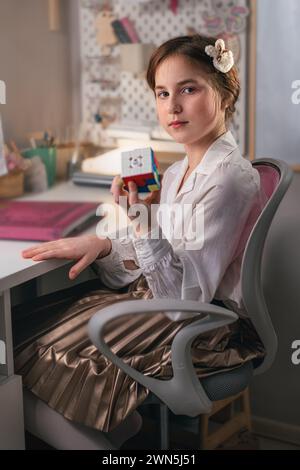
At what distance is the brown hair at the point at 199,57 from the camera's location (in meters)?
1.38

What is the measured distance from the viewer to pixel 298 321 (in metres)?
1.84

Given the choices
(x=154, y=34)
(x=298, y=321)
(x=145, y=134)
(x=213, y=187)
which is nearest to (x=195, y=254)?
(x=213, y=187)

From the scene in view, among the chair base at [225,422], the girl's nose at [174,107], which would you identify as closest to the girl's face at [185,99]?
the girl's nose at [174,107]

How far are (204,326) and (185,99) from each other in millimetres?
446

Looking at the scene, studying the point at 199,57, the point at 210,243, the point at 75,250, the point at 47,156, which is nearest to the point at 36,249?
the point at 75,250

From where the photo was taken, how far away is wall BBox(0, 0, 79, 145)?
2.02m

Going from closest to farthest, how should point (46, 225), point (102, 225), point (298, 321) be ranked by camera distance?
1. point (46, 225)
2. point (102, 225)
3. point (298, 321)

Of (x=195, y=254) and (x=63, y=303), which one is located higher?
(x=195, y=254)

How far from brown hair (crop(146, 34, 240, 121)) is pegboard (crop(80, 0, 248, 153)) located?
1.27 ft

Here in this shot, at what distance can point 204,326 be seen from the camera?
4.07 feet

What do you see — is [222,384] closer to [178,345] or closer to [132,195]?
[178,345]

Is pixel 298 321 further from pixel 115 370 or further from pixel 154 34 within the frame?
pixel 154 34

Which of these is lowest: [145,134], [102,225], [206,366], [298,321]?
[298,321]

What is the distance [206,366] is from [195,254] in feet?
0.69
